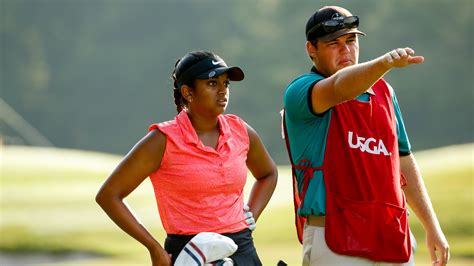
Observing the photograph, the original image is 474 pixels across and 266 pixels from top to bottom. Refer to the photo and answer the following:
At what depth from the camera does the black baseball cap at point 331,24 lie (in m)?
4.29

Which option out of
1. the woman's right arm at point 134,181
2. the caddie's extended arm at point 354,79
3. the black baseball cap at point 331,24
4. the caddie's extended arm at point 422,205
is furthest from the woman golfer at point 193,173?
the caddie's extended arm at point 422,205

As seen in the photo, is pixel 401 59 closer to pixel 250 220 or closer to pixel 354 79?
pixel 354 79

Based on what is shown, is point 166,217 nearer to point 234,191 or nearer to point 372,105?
point 234,191

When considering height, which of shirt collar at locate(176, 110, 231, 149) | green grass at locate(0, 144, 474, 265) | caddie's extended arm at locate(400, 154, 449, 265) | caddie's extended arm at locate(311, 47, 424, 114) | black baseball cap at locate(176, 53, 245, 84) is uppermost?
black baseball cap at locate(176, 53, 245, 84)

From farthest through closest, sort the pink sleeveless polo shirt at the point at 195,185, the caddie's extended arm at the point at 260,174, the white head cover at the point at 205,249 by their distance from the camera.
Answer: the caddie's extended arm at the point at 260,174 → the pink sleeveless polo shirt at the point at 195,185 → the white head cover at the point at 205,249

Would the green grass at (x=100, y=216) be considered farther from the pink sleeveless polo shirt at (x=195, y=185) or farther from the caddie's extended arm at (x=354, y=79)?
the caddie's extended arm at (x=354, y=79)

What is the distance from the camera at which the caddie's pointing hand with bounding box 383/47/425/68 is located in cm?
365

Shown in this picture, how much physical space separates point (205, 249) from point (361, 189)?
0.69m

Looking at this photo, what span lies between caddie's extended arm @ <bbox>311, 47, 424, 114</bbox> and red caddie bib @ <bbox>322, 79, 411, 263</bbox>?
12 centimetres

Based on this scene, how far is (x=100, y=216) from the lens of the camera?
1752cm

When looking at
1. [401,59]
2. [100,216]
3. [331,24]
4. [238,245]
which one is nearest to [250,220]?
[238,245]

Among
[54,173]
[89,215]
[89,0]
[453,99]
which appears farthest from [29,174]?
[89,0]

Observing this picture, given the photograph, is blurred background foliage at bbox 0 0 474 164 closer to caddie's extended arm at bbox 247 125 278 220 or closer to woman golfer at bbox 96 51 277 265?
caddie's extended arm at bbox 247 125 278 220

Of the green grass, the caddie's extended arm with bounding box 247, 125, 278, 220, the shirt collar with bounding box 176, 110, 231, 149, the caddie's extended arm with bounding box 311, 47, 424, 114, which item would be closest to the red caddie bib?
the caddie's extended arm with bounding box 311, 47, 424, 114
